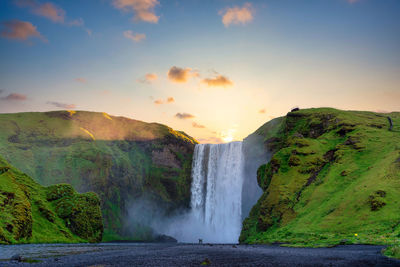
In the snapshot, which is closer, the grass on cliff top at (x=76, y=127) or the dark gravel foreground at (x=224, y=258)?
the dark gravel foreground at (x=224, y=258)

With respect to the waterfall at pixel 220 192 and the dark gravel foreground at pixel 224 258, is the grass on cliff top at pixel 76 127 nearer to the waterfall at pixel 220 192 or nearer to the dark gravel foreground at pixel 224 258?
the waterfall at pixel 220 192

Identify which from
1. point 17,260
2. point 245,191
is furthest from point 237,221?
point 17,260

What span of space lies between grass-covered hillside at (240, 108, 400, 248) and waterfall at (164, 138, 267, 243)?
21.4 m

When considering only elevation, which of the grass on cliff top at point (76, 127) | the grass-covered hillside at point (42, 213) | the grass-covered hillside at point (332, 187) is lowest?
the grass-covered hillside at point (42, 213)

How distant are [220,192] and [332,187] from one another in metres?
59.2

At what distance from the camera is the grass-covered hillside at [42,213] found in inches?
1792

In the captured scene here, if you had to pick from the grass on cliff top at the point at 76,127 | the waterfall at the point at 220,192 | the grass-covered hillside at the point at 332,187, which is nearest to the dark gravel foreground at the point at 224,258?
the grass-covered hillside at the point at 332,187

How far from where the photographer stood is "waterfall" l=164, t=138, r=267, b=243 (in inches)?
3885

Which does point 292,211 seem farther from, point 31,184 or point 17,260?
point 31,184

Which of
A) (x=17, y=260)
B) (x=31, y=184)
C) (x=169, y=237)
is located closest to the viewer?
(x=17, y=260)

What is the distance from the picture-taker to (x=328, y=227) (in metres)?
40.8

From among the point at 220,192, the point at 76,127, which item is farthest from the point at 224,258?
the point at 76,127

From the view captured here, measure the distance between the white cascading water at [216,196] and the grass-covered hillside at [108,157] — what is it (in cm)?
868

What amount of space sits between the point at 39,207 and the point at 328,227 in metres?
55.9
